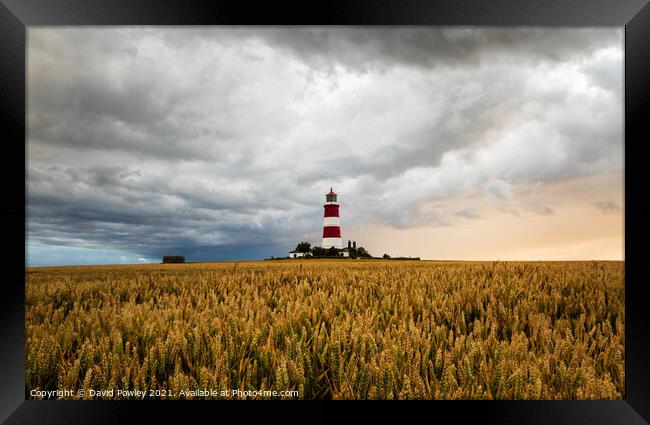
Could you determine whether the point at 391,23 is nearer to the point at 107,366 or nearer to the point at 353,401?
the point at 353,401

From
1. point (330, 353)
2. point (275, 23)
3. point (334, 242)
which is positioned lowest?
point (330, 353)

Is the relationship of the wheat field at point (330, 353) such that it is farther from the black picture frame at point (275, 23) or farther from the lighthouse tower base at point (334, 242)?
the lighthouse tower base at point (334, 242)

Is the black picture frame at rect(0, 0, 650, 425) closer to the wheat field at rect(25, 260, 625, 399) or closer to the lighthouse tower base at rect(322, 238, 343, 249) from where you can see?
the wheat field at rect(25, 260, 625, 399)

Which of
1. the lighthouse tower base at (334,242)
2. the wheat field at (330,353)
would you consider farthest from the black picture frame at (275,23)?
the lighthouse tower base at (334,242)

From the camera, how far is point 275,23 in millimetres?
1949

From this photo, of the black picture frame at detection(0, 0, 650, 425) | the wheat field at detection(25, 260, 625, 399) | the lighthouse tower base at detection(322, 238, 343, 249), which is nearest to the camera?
the wheat field at detection(25, 260, 625, 399)

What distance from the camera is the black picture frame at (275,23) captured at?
1.71m

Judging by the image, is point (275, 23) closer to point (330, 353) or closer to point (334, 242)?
point (330, 353)

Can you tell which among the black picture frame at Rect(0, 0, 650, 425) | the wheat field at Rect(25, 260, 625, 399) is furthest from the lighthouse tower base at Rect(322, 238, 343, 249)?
the black picture frame at Rect(0, 0, 650, 425)

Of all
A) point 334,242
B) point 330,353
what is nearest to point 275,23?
point 330,353

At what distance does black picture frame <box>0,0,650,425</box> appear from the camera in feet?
5.61

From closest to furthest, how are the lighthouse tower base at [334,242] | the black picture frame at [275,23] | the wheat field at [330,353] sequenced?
the wheat field at [330,353] → the black picture frame at [275,23] → the lighthouse tower base at [334,242]

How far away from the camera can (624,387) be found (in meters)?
1.80

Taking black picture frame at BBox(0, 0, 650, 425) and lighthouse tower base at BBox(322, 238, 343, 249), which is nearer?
black picture frame at BBox(0, 0, 650, 425)
